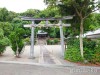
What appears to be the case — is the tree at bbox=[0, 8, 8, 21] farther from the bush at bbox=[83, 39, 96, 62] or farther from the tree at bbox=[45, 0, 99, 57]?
the bush at bbox=[83, 39, 96, 62]

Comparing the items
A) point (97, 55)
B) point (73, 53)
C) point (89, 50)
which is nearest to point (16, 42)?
point (73, 53)

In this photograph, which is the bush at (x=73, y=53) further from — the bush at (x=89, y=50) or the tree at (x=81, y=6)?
the bush at (x=89, y=50)

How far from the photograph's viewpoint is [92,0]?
13898 millimetres

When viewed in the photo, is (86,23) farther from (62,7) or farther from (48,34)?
(48,34)

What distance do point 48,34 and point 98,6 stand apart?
37022 millimetres

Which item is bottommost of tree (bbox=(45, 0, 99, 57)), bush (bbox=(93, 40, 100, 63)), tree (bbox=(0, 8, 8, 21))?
bush (bbox=(93, 40, 100, 63))

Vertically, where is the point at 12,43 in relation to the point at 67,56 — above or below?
above

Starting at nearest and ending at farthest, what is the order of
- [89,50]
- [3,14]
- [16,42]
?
[89,50], [16,42], [3,14]

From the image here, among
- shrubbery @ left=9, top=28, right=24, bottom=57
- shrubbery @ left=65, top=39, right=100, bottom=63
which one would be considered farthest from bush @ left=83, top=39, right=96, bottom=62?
shrubbery @ left=9, top=28, right=24, bottom=57

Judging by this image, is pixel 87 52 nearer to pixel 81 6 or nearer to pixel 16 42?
pixel 81 6

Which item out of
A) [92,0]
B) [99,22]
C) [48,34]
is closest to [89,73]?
[92,0]

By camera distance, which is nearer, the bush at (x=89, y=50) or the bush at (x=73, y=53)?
the bush at (x=89, y=50)

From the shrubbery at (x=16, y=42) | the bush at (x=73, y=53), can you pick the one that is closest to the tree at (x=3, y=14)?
the shrubbery at (x=16, y=42)

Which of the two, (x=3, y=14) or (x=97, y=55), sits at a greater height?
(x=3, y=14)
